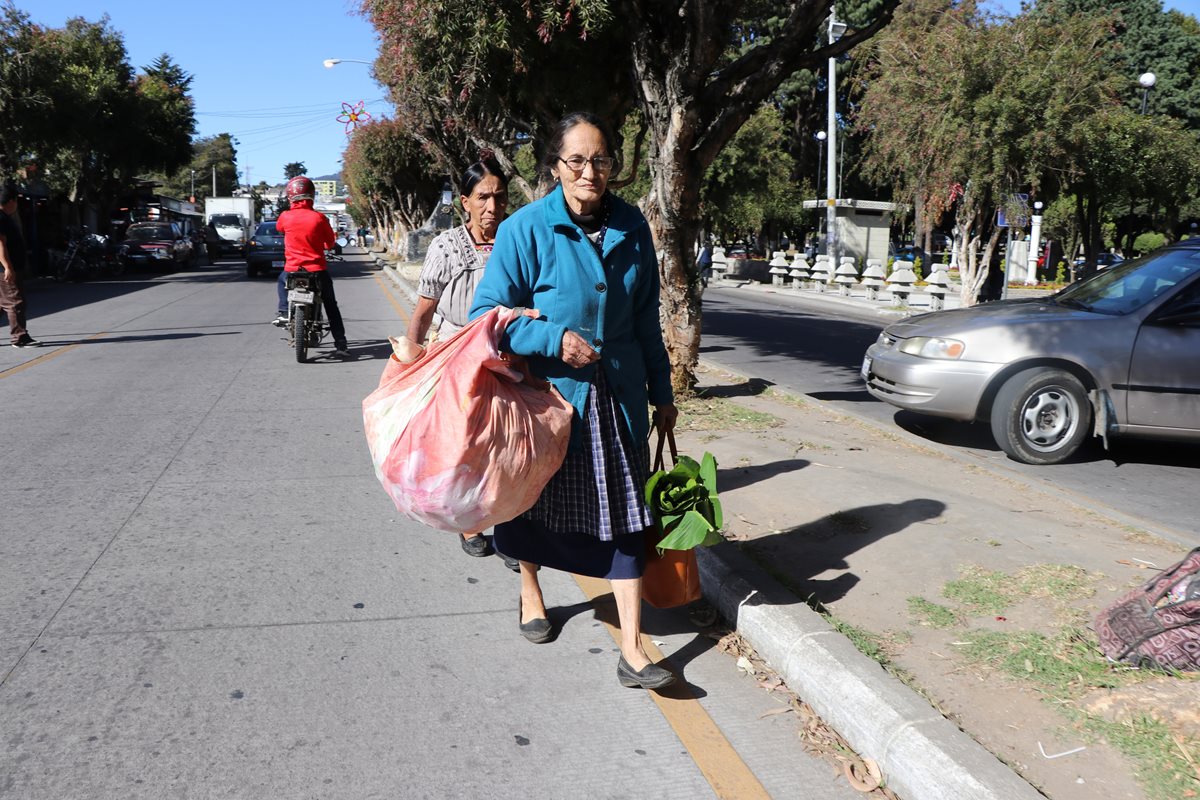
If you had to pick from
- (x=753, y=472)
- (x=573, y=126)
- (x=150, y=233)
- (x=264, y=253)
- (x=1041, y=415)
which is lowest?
(x=753, y=472)

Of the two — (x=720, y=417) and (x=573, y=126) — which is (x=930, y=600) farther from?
(x=720, y=417)

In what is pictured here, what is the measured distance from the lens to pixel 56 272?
28688 mm

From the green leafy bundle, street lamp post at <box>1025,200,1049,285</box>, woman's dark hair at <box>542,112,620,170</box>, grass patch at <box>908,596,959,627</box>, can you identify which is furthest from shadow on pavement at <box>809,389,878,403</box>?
street lamp post at <box>1025,200,1049,285</box>

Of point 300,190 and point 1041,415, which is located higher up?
point 300,190

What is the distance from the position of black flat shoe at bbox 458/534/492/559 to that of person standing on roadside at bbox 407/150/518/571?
0.23m

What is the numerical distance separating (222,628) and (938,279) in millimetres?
22004

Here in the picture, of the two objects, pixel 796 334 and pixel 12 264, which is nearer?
pixel 12 264

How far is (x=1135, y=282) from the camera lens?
7.61 meters

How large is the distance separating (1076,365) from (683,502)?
475cm

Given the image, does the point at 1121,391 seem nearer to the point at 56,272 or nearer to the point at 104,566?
the point at 104,566

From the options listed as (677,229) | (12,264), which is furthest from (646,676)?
(12,264)

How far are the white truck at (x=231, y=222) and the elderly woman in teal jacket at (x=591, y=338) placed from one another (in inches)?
1955

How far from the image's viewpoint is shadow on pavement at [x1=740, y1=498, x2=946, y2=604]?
14.7 ft

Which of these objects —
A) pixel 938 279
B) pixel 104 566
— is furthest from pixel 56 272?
pixel 104 566
